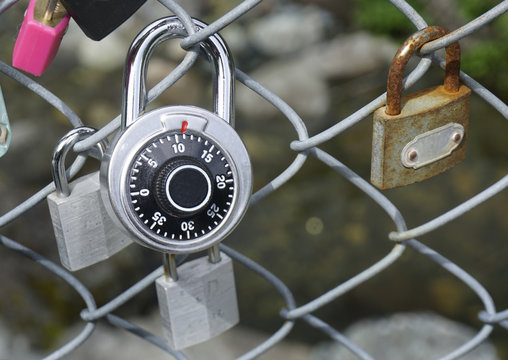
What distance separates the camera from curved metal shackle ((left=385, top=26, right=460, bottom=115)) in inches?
25.7

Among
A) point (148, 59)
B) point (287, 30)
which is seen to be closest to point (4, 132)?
point (148, 59)

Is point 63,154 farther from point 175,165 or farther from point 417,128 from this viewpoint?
point 417,128

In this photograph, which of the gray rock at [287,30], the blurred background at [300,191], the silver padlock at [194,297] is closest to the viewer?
the silver padlock at [194,297]

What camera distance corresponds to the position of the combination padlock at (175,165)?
2.05 ft

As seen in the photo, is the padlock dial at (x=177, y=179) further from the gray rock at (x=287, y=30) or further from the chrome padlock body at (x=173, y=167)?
the gray rock at (x=287, y=30)

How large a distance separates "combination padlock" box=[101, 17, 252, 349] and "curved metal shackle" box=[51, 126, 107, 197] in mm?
69

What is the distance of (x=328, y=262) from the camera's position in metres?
3.46

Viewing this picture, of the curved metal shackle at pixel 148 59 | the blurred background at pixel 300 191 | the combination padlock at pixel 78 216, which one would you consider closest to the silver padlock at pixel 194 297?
the combination padlock at pixel 78 216

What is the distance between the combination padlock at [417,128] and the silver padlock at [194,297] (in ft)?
0.70

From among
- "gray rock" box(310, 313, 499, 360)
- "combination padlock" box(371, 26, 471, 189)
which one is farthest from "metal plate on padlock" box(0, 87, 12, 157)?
"gray rock" box(310, 313, 499, 360)

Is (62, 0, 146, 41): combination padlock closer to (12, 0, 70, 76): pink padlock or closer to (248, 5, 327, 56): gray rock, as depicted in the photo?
(12, 0, 70, 76): pink padlock

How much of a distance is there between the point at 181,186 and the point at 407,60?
0.83ft

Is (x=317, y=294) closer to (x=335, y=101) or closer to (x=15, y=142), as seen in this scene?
(x=335, y=101)

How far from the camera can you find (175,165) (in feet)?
2.09
